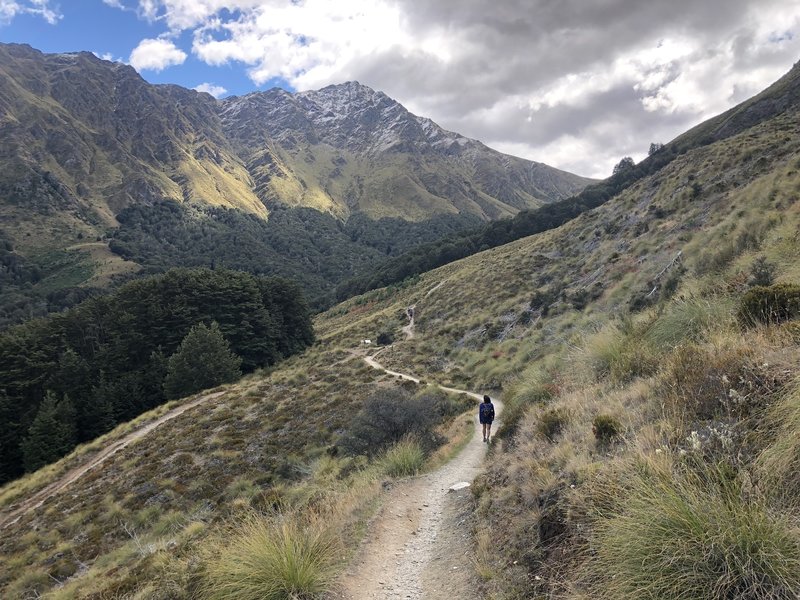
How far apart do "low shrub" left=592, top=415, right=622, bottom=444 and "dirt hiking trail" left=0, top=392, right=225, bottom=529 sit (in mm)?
30744

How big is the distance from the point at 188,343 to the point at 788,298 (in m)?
48.9

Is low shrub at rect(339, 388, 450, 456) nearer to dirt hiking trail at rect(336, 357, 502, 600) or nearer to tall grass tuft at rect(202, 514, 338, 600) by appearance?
dirt hiking trail at rect(336, 357, 502, 600)

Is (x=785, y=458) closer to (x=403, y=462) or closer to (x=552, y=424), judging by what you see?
(x=552, y=424)

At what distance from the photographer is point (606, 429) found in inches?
241

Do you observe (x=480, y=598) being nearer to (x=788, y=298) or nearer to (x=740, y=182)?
(x=788, y=298)

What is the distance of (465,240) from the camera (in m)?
119

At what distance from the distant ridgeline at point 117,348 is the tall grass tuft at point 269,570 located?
4436cm

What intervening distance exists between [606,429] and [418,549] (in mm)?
4099

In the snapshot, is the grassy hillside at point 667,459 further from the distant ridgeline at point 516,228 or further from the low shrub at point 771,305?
the distant ridgeline at point 516,228

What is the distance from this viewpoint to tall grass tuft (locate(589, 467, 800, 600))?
3.02 metres

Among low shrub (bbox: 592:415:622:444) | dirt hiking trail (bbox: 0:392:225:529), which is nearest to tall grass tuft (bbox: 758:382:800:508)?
low shrub (bbox: 592:415:622:444)

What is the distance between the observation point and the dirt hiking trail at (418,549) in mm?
6223

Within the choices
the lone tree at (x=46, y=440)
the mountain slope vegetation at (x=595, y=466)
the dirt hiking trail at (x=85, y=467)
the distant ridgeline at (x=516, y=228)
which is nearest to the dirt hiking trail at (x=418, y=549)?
the mountain slope vegetation at (x=595, y=466)

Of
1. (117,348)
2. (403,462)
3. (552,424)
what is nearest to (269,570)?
(552,424)
